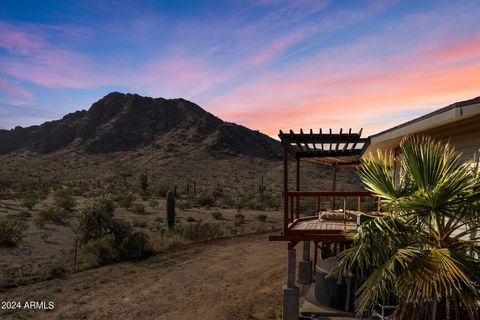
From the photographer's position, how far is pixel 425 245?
529 cm

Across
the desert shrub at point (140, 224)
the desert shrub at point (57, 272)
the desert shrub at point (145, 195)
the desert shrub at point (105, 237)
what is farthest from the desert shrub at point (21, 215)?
the desert shrub at point (145, 195)

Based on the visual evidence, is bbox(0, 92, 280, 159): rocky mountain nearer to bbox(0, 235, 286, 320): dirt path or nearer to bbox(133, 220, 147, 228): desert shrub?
bbox(133, 220, 147, 228): desert shrub

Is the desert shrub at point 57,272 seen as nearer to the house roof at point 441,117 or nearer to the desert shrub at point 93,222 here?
the desert shrub at point 93,222

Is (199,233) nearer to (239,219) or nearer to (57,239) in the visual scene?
(57,239)

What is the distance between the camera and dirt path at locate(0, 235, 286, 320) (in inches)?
419

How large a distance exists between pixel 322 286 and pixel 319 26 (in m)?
8.05

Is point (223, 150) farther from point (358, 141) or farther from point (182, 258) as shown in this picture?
point (358, 141)

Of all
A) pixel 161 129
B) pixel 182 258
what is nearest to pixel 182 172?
pixel 161 129

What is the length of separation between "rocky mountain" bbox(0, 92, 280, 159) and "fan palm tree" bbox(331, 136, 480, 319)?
7506 cm

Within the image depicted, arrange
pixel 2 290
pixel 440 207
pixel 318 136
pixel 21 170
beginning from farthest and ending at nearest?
pixel 21 170, pixel 2 290, pixel 318 136, pixel 440 207

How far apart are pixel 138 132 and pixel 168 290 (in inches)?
3216

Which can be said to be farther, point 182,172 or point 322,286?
point 182,172

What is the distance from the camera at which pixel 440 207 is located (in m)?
4.60

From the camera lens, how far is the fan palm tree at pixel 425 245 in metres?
4.32
